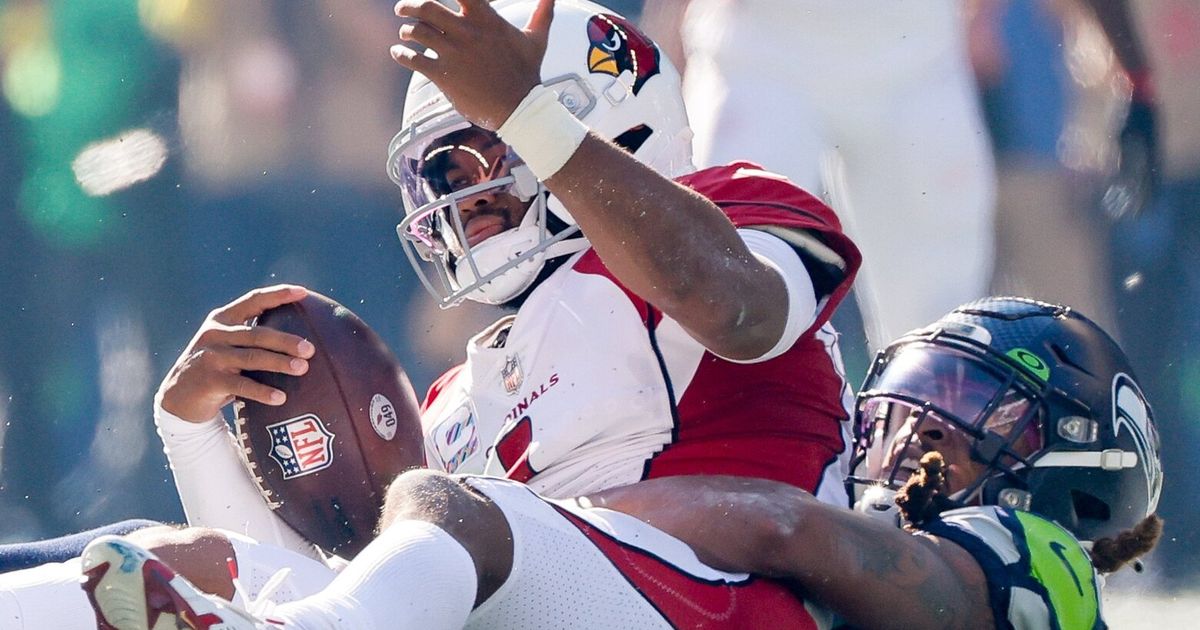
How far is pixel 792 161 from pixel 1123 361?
3.19 feet

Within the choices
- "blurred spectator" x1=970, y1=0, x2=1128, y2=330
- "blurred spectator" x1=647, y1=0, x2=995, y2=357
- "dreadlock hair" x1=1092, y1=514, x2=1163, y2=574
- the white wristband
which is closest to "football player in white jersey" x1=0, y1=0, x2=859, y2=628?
the white wristband

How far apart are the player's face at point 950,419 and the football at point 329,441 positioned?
2.29 feet

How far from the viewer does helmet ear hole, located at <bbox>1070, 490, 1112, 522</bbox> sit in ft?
7.74

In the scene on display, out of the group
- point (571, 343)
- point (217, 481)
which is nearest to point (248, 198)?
point (217, 481)

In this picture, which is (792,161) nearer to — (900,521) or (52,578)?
(900,521)

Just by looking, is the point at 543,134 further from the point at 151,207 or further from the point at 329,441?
the point at 151,207

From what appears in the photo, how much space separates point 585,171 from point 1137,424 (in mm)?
1115

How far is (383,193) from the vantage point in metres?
3.97

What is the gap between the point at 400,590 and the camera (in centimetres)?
149

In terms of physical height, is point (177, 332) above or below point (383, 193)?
below

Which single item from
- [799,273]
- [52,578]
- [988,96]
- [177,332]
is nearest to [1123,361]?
[799,273]

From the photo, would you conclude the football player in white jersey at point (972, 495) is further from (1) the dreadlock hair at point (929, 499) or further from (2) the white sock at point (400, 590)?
(2) the white sock at point (400, 590)

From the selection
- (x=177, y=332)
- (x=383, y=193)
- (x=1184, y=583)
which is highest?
(x=383, y=193)

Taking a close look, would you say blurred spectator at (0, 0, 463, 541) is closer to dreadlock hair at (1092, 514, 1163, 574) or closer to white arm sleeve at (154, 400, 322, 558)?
white arm sleeve at (154, 400, 322, 558)
